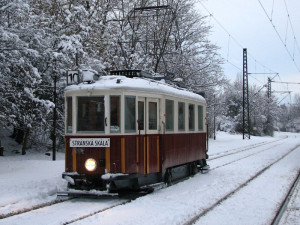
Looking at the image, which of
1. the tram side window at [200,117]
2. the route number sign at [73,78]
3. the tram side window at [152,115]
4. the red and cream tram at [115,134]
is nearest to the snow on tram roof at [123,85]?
the red and cream tram at [115,134]

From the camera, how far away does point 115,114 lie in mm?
9367

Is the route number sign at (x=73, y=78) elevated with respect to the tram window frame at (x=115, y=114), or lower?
elevated

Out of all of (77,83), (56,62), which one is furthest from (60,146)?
(77,83)

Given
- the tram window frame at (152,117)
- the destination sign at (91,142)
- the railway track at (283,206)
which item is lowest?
the railway track at (283,206)

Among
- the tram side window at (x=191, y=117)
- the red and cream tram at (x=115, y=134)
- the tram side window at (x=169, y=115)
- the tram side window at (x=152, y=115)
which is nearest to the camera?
the red and cream tram at (x=115, y=134)

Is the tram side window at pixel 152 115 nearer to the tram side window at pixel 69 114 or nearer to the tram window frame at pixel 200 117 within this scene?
A: the tram side window at pixel 69 114

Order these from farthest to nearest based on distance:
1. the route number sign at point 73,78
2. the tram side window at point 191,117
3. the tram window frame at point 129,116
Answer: the tram side window at point 191,117 → the route number sign at point 73,78 → the tram window frame at point 129,116

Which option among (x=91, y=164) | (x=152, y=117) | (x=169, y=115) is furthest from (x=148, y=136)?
(x=91, y=164)

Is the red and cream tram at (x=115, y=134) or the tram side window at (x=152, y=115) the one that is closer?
the red and cream tram at (x=115, y=134)

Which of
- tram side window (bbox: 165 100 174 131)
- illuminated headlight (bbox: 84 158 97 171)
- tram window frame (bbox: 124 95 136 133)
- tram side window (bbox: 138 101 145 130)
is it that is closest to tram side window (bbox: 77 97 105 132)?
tram window frame (bbox: 124 95 136 133)

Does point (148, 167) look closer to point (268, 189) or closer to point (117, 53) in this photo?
point (268, 189)

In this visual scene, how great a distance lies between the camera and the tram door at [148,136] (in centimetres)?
970

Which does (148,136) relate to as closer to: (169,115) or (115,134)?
(115,134)

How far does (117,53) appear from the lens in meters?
22.8
